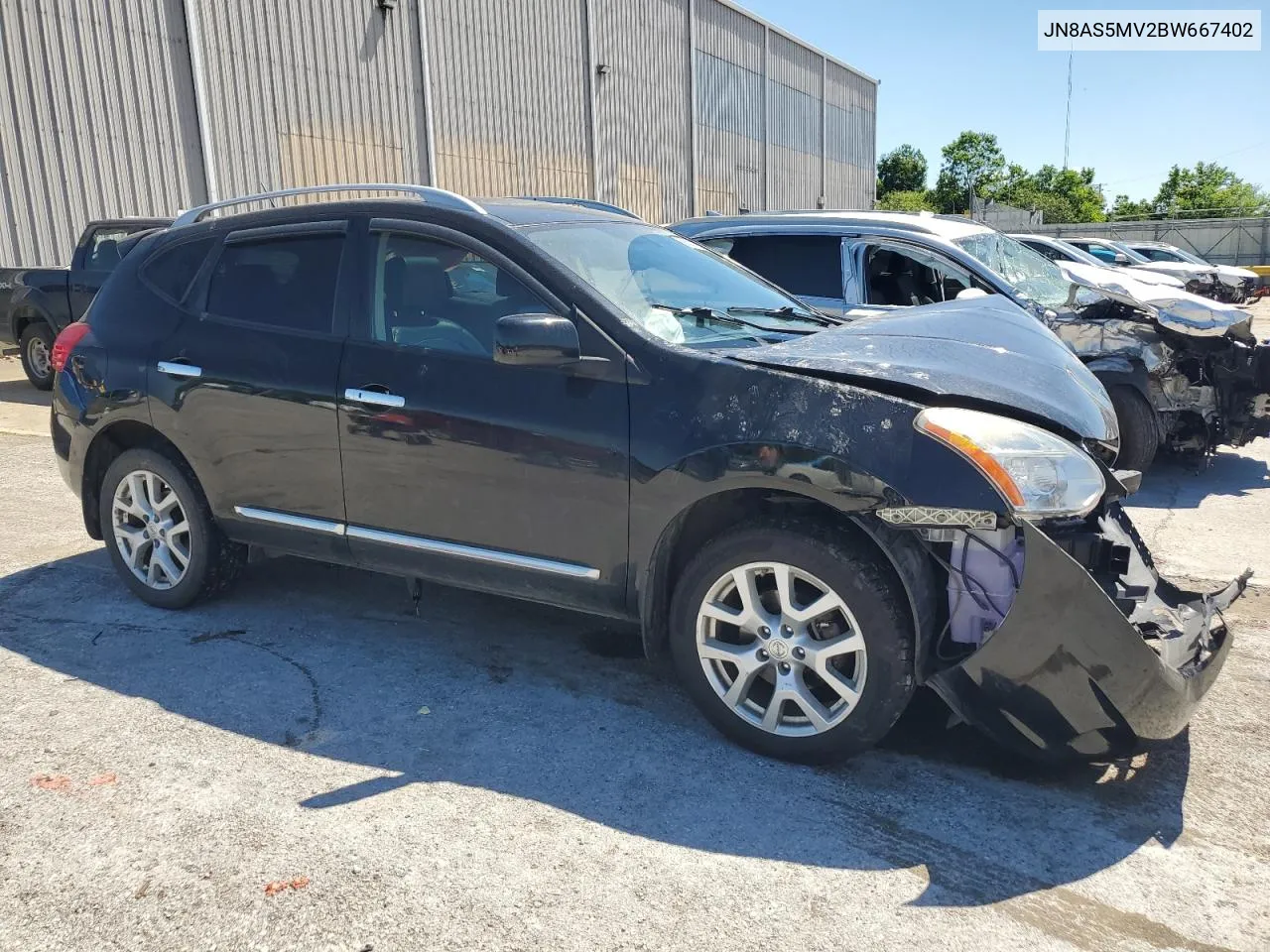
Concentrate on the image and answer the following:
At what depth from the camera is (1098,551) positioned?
9.91 ft

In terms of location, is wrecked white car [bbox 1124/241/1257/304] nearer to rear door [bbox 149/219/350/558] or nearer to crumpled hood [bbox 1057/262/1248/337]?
crumpled hood [bbox 1057/262/1248/337]

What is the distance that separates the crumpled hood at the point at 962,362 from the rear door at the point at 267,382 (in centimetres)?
173

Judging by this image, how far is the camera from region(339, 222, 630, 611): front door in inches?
135

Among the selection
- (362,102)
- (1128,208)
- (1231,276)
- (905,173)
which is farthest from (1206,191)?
(362,102)

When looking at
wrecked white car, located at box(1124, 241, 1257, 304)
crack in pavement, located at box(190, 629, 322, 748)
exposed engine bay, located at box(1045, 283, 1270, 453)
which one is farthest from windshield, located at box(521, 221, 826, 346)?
wrecked white car, located at box(1124, 241, 1257, 304)

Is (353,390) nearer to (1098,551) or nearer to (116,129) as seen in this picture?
(1098,551)

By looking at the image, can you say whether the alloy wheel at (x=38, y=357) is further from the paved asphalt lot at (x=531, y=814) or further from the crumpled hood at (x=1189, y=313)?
the crumpled hood at (x=1189, y=313)

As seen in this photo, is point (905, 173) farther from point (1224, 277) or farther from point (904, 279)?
point (904, 279)

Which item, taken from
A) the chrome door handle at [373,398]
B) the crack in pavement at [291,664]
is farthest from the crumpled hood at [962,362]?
the crack in pavement at [291,664]

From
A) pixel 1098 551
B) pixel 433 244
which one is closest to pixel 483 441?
pixel 433 244

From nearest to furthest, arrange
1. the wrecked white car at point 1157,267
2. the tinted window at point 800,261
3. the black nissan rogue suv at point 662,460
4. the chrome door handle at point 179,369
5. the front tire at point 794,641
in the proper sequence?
the black nissan rogue suv at point 662,460, the front tire at point 794,641, the chrome door handle at point 179,369, the tinted window at point 800,261, the wrecked white car at point 1157,267

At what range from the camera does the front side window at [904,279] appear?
7.14 meters

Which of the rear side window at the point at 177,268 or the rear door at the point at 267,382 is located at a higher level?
the rear side window at the point at 177,268

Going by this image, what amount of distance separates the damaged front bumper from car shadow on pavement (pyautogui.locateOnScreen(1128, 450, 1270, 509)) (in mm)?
3877
